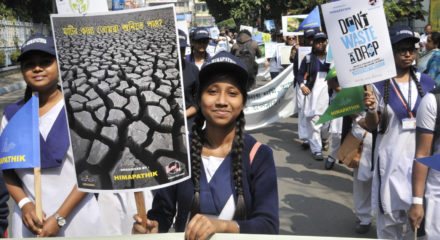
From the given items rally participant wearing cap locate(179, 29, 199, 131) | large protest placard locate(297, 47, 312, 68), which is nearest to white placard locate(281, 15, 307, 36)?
large protest placard locate(297, 47, 312, 68)

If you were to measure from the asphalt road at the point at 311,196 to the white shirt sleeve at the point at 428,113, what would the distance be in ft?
6.97

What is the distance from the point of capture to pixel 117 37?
1.90 meters

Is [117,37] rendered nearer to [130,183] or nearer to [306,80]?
[130,183]

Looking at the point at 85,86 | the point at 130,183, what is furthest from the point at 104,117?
the point at 130,183

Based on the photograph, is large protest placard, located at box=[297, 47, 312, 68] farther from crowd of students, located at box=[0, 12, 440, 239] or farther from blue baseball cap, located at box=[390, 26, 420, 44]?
blue baseball cap, located at box=[390, 26, 420, 44]

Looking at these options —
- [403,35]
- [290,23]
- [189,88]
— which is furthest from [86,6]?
[290,23]

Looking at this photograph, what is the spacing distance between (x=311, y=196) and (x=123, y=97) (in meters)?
4.56

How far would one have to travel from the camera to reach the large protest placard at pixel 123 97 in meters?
1.88

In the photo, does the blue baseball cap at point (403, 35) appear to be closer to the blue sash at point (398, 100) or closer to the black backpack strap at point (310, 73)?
the blue sash at point (398, 100)

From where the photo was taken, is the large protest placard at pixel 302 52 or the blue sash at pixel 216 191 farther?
the large protest placard at pixel 302 52

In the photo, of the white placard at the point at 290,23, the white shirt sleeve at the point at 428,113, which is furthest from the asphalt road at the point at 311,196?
the white placard at the point at 290,23

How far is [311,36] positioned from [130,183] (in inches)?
283

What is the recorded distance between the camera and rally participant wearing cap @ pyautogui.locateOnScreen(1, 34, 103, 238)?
2668mm

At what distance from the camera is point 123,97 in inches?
75.1
